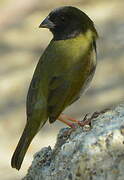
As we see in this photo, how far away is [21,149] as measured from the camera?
14.9 feet

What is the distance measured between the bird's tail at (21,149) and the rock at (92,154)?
1.32 ft

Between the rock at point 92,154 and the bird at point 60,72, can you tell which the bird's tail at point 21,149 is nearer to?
the bird at point 60,72

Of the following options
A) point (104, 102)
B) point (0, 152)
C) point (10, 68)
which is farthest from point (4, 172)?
point (10, 68)

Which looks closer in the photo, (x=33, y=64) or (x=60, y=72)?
(x=60, y=72)

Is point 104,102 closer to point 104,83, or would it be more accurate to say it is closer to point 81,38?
point 104,83

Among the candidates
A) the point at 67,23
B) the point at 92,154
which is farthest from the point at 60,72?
the point at 92,154

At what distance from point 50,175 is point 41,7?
936 cm

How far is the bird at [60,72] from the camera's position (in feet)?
15.0

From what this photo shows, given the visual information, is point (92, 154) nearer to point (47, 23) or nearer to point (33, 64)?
point (47, 23)

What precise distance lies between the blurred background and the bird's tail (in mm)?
3789

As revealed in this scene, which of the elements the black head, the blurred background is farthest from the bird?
the blurred background

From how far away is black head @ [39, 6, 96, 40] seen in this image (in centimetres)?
492

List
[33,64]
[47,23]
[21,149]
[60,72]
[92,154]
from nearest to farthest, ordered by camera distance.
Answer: [92,154] → [21,149] → [60,72] → [47,23] → [33,64]

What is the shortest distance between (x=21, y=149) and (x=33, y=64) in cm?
644
